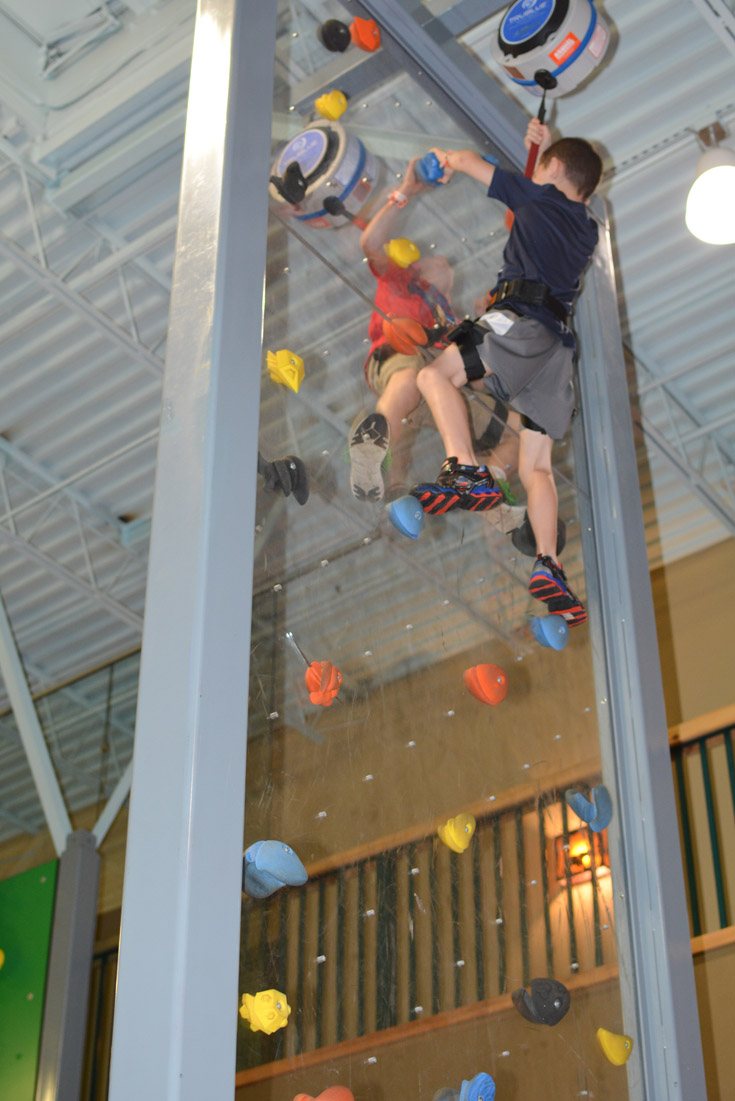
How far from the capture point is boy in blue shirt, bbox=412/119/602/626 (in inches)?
126

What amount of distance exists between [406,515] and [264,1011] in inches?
47.3

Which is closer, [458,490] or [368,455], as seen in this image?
Answer: [368,455]

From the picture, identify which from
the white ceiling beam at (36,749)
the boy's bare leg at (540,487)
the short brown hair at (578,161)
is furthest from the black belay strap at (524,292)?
the white ceiling beam at (36,749)

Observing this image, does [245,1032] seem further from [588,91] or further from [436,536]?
[588,91]

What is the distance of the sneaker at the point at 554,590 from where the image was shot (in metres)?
3.16

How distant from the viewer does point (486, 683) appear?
286 cm

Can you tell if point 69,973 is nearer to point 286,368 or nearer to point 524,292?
point 524,292

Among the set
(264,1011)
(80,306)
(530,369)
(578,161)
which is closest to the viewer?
(264,1011)

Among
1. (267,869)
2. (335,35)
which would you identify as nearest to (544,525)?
(335,35)

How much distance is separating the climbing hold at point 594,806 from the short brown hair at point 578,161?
1847 mm

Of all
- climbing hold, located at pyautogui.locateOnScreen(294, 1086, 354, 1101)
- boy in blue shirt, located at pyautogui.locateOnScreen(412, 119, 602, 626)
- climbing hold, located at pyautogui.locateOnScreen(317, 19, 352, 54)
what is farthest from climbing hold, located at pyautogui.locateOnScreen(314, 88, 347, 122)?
climbing hold, located at pyautogui.locateOnScreen(294, 1086, 354, 1101)

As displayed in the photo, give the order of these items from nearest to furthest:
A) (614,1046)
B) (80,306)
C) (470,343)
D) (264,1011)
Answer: (264,1011) → (614,1046) → (470,343) → (80,306)

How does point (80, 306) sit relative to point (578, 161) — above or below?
above

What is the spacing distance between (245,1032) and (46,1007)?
5.93 metres
